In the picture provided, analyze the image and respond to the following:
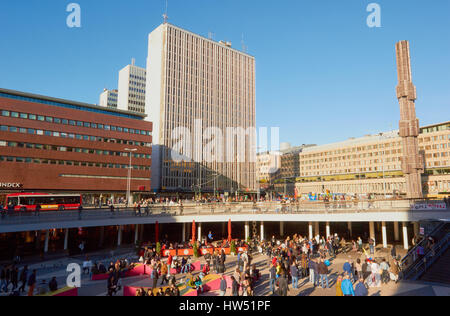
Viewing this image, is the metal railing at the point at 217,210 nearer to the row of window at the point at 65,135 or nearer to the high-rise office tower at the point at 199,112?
the row of window at the point at 65,135

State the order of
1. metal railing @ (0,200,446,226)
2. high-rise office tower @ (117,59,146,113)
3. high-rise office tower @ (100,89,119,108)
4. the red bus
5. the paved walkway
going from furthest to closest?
high-rise office tower @ (100,89,119,108) < high-rise office tower @ (117,59,146,113) < the red bus < metal railing @ (0,200,446,226) < the paved walkway

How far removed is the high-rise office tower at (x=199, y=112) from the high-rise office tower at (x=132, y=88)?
33.9 metres

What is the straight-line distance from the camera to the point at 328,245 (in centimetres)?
2822

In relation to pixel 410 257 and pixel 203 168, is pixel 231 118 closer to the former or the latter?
pixel 203 168

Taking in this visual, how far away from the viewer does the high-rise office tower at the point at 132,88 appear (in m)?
134

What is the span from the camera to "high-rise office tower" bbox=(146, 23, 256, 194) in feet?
317

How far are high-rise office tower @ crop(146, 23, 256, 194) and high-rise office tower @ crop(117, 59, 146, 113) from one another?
33.9 meters

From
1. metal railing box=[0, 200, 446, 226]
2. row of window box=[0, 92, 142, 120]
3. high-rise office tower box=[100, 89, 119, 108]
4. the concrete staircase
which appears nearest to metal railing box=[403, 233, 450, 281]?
the concrete staircase

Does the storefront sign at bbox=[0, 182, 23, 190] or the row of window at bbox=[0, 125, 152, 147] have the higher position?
the row of window at bbox=[0, 125, 152, 147]

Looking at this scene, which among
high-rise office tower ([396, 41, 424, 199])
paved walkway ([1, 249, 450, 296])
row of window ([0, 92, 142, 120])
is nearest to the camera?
paved walkway ([1, 249, 450, 296])

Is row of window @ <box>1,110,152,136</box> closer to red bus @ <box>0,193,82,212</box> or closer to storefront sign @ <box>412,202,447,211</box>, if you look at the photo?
red bus @ <box>0,193,82,212</box>

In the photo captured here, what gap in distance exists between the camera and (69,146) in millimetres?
59688

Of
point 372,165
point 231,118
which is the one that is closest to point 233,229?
point 231,118

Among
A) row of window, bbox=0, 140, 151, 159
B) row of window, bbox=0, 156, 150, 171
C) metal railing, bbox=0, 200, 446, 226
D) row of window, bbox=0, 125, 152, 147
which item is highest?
row of window, bbox=0, 125, 152, 147
